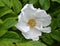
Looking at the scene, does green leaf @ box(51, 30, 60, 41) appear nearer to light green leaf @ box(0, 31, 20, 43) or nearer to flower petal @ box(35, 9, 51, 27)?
flower petal @ box(35, 9, 51, 27)

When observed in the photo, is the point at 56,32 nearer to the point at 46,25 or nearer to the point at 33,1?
the point at 46,25

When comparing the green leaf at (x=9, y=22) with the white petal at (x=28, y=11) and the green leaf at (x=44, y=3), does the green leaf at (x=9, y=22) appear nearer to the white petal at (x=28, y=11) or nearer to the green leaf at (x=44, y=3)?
the white petal at (x=28, y=11)

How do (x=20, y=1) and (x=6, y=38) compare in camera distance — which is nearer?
(x=6, y=38)

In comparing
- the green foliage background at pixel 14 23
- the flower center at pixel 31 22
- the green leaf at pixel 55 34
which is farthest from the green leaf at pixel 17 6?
the green leaf at pixel 55 34

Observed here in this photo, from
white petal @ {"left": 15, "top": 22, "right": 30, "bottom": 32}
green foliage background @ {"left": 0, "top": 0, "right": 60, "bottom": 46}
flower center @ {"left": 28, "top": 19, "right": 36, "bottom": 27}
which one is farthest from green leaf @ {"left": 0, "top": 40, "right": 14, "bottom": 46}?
flower center @ {"left": 28, "top": 19, "right": 36, "bottom": 27}

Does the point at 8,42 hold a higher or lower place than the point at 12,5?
lower

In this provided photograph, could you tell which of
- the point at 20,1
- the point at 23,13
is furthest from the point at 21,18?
the point at 20,1
